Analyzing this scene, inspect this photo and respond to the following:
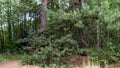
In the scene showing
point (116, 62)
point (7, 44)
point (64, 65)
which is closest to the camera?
point (64, 65)

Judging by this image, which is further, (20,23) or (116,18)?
(20,23)

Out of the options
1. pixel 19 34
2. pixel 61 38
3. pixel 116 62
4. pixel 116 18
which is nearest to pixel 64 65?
pixel 61 38

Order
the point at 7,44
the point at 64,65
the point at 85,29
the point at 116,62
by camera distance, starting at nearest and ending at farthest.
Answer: the point at 64,65 < the point at 116,62 < the point at 85,29 < the point at 7,44

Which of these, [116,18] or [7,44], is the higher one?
[116,18]

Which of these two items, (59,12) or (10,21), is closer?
(59,12)

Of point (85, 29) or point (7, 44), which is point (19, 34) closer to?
point (7, 44)

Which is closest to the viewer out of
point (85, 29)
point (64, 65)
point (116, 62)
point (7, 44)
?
point (64, 65)

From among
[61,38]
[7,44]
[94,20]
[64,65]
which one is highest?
[94,20]

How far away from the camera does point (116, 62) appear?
928 centimetres

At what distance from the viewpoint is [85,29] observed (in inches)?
403

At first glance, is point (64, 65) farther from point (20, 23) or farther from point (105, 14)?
point (20, 23)

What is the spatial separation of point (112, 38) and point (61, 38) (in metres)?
2.56

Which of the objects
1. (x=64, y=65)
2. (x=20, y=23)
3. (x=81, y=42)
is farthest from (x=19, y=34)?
(x=64, y=65)

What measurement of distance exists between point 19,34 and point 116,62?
11752mm
